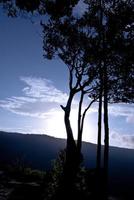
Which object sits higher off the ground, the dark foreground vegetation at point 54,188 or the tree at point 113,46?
the tree at point 113,46

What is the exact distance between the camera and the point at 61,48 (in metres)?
28.0

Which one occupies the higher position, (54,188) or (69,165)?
(69,165)

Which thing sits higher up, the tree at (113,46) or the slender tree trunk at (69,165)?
the tree at (113,46)

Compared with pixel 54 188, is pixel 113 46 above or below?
above

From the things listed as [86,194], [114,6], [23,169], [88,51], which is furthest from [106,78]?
[23,169]

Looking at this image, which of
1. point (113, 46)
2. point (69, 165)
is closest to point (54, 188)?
point (69, 165)

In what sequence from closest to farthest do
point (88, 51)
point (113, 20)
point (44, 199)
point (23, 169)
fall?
point (44, 199) < point (113, 20) < point (88, 51) < point (23, 169)

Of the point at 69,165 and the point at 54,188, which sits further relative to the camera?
the point at 69,165

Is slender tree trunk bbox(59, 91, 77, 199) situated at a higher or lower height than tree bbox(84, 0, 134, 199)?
lower

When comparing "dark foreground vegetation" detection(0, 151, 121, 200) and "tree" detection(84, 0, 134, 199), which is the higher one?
"tree" detection(84, 0, 134, 199)

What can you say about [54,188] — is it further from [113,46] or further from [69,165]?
[113,46]

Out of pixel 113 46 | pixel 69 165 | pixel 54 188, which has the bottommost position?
pixel 54 188

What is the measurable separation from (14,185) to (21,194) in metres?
1.27

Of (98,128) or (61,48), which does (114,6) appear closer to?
(61,48)
